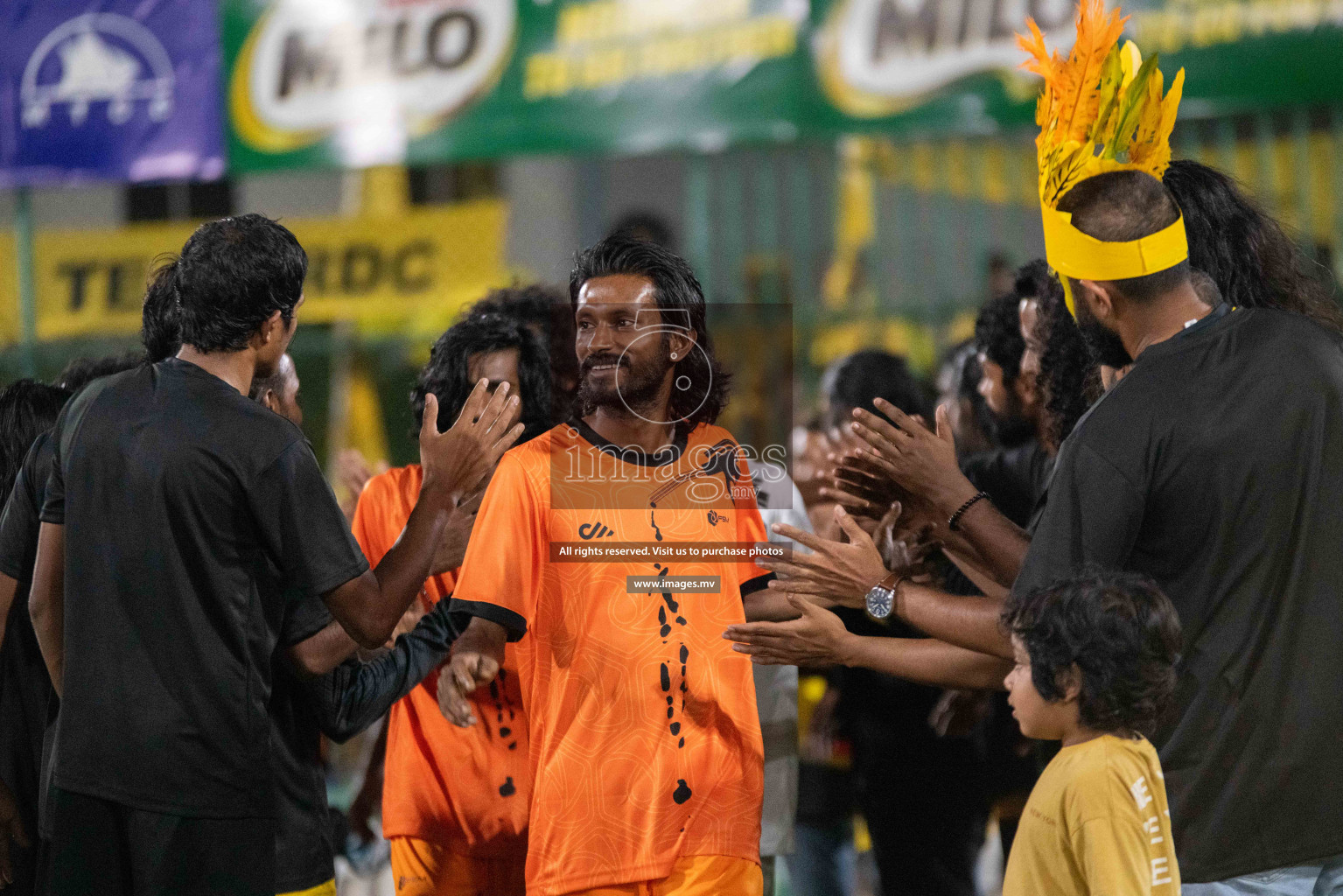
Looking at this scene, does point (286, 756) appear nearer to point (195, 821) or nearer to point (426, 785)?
point (195, 821)

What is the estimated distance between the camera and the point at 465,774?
3543mm

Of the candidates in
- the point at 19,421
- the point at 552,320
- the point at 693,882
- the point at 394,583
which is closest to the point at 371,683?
the point at 394,583

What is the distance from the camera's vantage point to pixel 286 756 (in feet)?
10.3

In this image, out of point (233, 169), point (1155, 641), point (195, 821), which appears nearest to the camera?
point (1155, 641)

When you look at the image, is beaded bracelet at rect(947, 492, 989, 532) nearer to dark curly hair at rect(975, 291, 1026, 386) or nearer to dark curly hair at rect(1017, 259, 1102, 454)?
dark curly hair at rect(1017, 259, 1102, 454)

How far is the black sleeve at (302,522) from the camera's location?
2.87 metres

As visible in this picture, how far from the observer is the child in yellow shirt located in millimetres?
2604

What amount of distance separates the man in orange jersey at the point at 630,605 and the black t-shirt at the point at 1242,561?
841 millimetres

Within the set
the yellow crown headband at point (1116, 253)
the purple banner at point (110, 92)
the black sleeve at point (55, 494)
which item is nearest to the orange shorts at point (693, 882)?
the black sleeve at point (55, 494)

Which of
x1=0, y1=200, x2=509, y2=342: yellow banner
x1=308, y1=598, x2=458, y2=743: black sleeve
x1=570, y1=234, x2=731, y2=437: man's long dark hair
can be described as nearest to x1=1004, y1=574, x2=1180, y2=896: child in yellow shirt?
x1=570, y1=234, x2=731, y2=437: man's long dark hair

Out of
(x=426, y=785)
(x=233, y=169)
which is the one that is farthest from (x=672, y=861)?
(x=233, y=169)

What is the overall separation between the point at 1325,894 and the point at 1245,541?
730 millimetres

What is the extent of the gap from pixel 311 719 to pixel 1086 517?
5.81 ft

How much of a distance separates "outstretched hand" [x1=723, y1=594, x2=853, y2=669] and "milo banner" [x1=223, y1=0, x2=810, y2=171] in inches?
191
